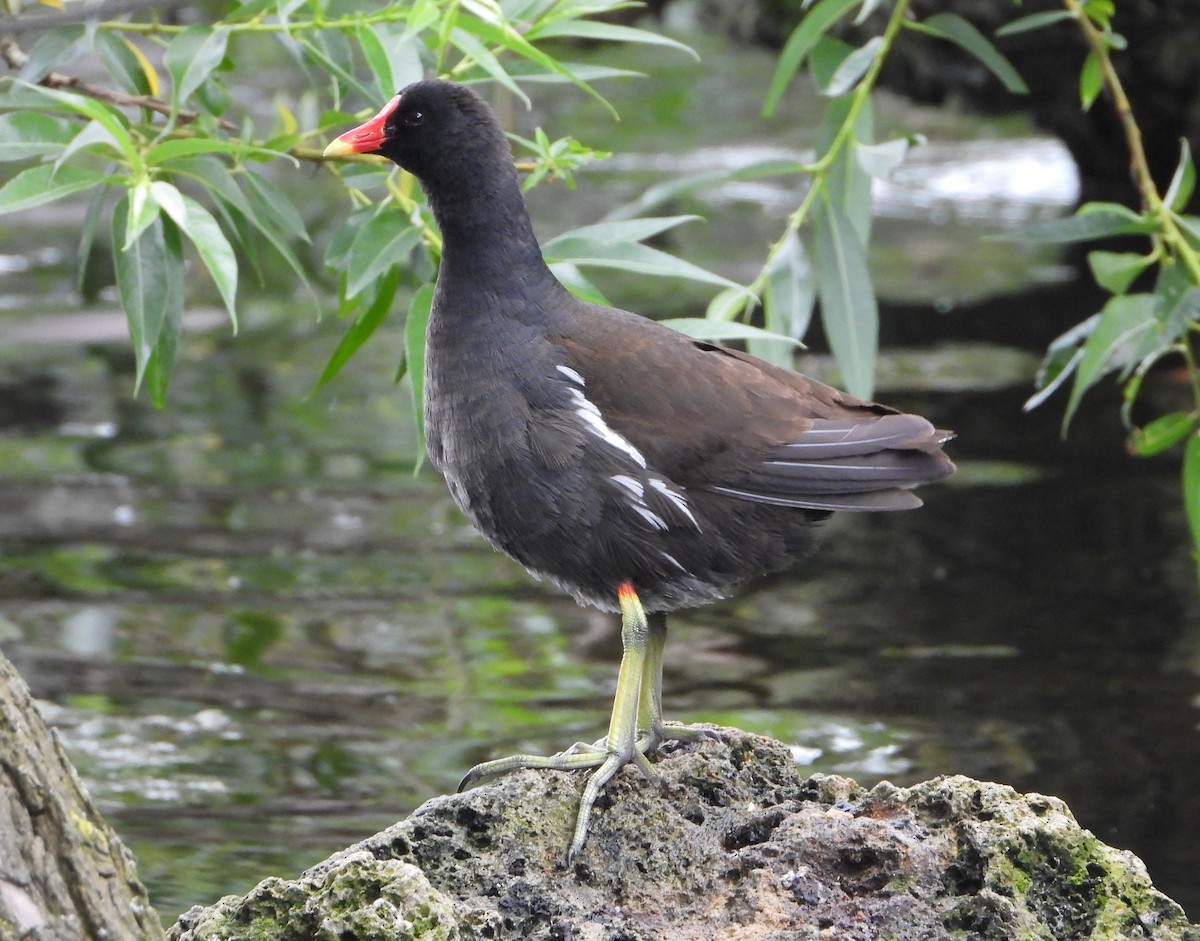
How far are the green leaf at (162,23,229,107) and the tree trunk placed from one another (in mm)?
1632

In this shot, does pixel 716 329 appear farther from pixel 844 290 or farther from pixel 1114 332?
pixel 1114 332

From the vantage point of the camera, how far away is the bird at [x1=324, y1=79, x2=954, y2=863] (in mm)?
3363

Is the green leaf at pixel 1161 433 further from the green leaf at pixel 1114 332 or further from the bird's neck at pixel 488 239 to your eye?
the bird's neck at pixel 488 239

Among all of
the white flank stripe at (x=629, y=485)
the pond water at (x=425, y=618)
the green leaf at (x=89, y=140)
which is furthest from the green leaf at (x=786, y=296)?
the green leaf at (x=89, y=140)

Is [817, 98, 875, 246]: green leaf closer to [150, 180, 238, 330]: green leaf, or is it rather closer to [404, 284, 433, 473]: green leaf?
[404, 284, 433, 473]: green leaf

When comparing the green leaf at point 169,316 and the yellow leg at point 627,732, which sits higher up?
the green leaf at point 169,316

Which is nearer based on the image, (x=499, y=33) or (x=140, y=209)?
(x=140, y=209)

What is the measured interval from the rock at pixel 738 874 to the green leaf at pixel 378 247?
124cm

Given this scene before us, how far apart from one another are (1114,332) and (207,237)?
233cm

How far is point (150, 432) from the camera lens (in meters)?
8.88

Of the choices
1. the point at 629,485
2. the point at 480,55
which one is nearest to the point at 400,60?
the point at 480,55

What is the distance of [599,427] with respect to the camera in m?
3.40

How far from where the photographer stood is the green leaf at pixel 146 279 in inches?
149

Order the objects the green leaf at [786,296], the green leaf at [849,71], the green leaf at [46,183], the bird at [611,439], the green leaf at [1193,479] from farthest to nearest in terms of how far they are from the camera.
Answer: the green leaf at [849,71]
the green leaf at [786,296]
the green leaf at [1193,479]
the green leaf at [46,183]
the bird at [611,439]
